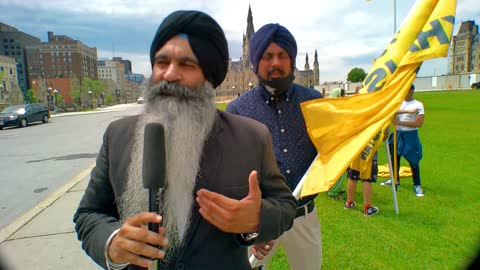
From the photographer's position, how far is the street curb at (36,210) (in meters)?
4.55

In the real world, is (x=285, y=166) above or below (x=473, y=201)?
above

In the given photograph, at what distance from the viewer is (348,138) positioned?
3.34 metres

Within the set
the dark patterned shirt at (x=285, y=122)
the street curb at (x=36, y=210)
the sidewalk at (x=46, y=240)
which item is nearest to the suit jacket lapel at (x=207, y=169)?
the dark patterned shirt at (x=285, y=122)

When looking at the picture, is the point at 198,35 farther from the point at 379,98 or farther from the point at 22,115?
the point at 22,115

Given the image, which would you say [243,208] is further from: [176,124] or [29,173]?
[29,173]

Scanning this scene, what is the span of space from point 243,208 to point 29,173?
868 centimetres

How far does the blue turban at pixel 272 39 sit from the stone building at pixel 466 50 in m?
116

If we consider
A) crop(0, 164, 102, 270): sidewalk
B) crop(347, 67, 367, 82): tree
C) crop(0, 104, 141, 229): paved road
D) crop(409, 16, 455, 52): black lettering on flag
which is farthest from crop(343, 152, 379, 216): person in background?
crop(347, 67, 367, 82): tree

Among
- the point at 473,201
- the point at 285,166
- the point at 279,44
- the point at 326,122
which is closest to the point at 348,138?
the point at 326,122

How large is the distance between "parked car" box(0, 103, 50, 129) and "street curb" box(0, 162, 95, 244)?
18.2 m

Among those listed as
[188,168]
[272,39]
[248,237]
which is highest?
[272,39]

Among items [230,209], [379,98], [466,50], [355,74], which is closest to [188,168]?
[230,209]

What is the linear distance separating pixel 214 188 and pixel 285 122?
1387mm

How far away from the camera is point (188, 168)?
145 centimetres
